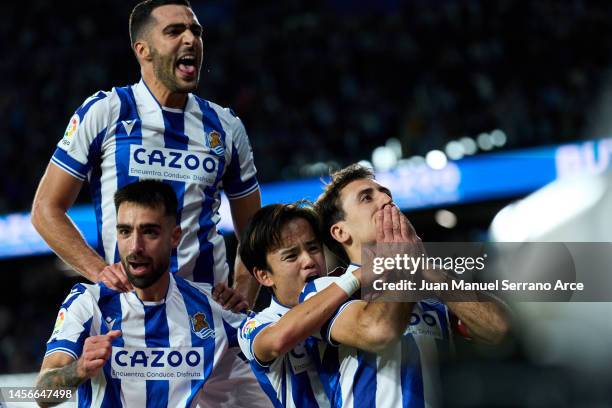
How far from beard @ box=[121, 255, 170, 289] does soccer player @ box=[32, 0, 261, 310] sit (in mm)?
337

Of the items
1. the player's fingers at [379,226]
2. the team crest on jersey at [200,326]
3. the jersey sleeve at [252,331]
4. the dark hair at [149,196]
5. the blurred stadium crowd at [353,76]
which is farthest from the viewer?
the blurred stadium crowd at [353,76]

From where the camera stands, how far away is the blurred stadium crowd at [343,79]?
1237cm

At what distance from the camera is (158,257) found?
3.69 m

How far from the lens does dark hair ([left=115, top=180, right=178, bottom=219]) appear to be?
3.72m

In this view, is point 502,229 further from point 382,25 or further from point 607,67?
point 382,25

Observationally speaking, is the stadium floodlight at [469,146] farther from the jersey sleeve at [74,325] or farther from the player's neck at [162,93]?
the jersey sleeve at [74,325]

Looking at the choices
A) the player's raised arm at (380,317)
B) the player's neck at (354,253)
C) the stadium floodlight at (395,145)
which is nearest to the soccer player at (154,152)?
the player's neck at (354,253)

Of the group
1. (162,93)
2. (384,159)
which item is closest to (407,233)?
(162,93)

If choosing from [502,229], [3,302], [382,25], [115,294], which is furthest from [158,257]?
[3,302]

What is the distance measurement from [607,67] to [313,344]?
32.2 ft

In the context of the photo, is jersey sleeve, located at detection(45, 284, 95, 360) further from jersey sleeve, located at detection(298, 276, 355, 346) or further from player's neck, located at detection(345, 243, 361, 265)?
player's neck, located at detection(345, 243, 361, 265)

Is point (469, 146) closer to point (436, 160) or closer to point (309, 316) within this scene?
point (436, 160)

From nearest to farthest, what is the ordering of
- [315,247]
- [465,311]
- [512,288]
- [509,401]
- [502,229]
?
[465,311]
[512,288]
[315,247]
[509,401]
[502,229]

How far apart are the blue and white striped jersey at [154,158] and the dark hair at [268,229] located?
0.52 m
